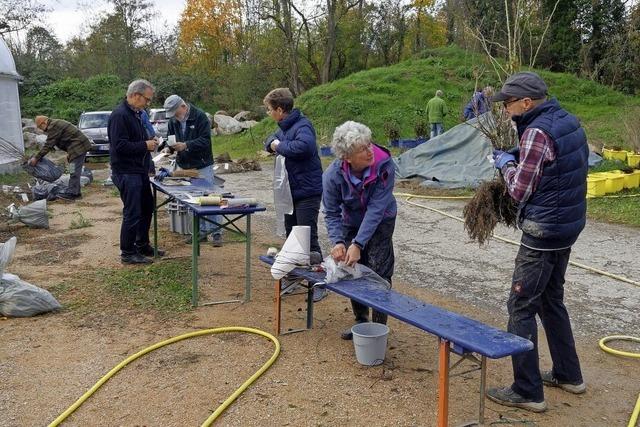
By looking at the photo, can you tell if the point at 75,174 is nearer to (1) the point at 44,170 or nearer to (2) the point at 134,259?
(1) the point at 44,170

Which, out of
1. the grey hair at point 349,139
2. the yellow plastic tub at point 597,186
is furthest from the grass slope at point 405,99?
the grey hair at point 349,139

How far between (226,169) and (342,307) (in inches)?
386

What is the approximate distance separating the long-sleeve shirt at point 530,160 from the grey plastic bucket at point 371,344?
123cm

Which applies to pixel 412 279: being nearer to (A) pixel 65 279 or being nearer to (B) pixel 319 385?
(B) pixel 319 385

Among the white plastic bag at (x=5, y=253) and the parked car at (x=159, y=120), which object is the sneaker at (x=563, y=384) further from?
the parked car at (x=159, y=120)

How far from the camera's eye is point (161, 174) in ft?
20.5

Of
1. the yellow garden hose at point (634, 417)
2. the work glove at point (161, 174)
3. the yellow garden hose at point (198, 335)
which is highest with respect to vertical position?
the work glove at point (161, 174)

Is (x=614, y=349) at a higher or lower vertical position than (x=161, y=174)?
lower

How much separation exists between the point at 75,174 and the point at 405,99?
1235 centimetres

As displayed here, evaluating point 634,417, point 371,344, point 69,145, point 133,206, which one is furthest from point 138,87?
point 69,145

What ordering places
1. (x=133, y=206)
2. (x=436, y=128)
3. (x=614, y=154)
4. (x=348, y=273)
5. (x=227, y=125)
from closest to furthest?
1. (x=348, y=273)
2. (x=133, y=206)
3. (x=614, y=154)
4. (x=436, y=128)
5. (x=227, y=125)

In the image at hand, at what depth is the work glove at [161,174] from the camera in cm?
616

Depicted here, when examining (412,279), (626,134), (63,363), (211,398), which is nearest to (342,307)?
(412,279)

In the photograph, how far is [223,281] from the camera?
561 centimetres
